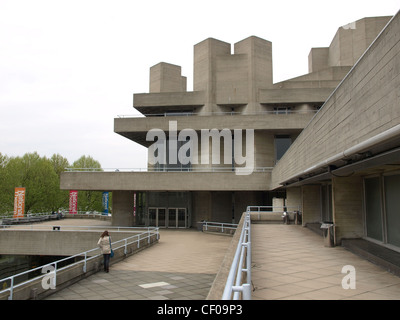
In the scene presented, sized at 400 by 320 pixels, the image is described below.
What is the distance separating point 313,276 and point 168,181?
26.2m

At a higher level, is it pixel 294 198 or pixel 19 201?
pixel 294 198

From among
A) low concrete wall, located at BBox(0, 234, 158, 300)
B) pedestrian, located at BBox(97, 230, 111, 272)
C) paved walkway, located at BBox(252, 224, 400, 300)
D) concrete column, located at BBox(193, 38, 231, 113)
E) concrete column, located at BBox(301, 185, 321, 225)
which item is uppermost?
concrete column, located at BBox(193, 38, 231, 113)

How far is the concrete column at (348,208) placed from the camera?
10.8 metres

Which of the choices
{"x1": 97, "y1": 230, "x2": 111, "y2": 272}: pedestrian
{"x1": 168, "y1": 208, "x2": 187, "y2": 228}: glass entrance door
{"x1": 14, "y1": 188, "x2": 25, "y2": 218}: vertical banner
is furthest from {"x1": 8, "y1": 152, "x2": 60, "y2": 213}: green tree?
{"x1": 97, "y1": 230, "x2": 111, "y2": 272}: pedestrian

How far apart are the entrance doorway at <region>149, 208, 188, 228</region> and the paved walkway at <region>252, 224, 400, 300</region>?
26.1 m

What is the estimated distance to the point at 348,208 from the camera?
427 inches

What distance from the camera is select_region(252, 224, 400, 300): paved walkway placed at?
5.67 meters

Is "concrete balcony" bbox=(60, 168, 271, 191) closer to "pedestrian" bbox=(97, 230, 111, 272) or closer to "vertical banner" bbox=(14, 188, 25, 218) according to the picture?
"vertical banner" bbox=(14, 188, 25, 218)

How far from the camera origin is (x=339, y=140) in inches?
351

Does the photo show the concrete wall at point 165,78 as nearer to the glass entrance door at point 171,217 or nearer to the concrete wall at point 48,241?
the glass entrance door at point 171,217

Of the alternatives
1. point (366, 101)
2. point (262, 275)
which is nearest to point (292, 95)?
point (366, 101)

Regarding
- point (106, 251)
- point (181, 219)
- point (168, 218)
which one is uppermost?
point (106, 251)

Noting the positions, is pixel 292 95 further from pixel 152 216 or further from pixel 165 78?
pixel 152 216
